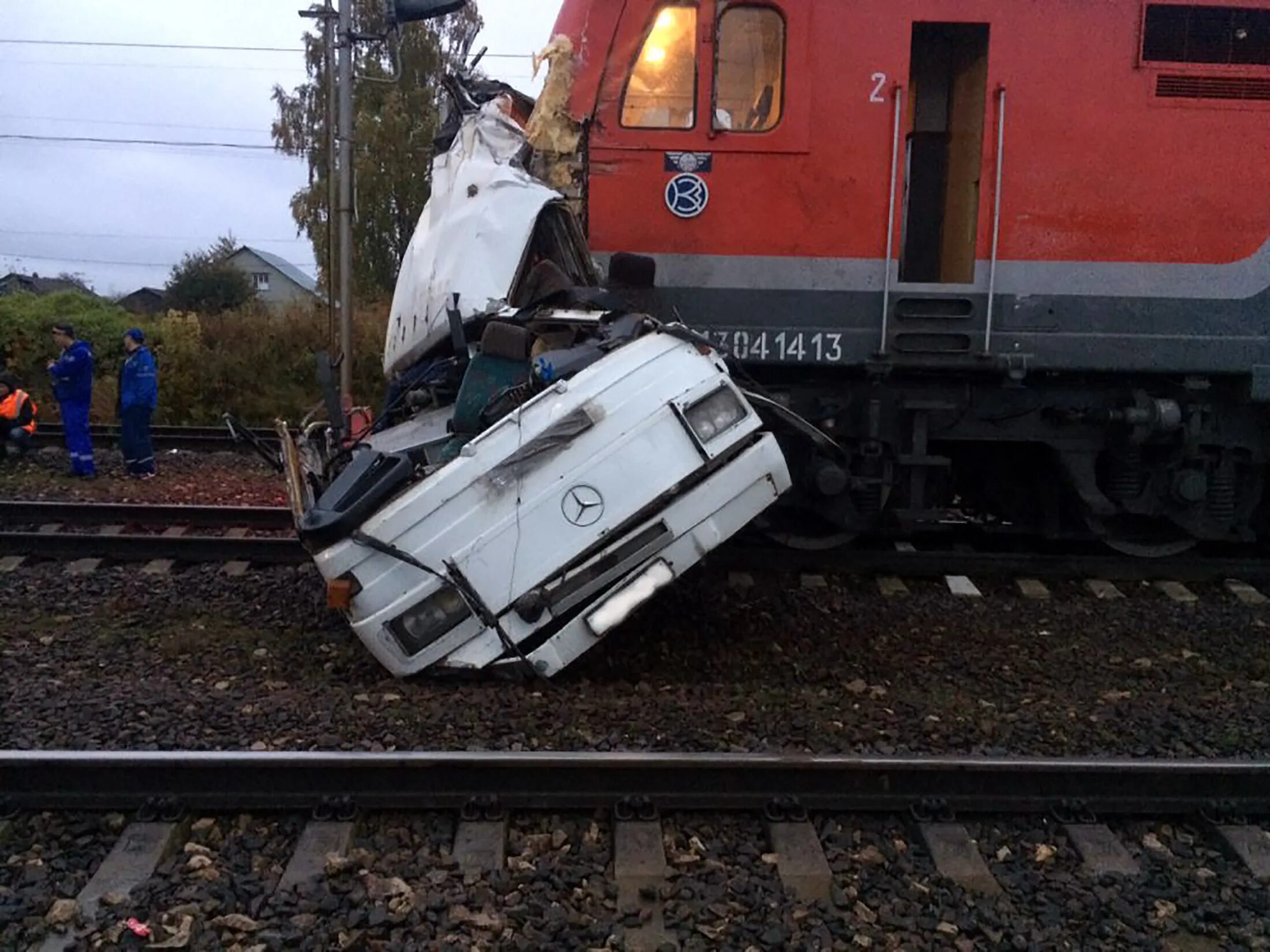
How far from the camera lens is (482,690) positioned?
4.34m

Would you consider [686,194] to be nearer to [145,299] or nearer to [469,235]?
[469,235]

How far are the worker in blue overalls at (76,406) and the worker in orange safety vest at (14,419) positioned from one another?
1.64 feet

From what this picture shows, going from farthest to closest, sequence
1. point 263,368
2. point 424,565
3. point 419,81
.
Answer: point 419,81
point 263,368
point 424,565

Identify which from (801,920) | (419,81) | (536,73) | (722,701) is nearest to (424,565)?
(722,701)

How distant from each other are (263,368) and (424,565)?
14.9 m

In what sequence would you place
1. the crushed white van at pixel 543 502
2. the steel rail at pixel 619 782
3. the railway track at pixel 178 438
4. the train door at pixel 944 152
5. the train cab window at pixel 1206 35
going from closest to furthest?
the steel rail at pixel 619 782 → the crushed white van at pixel 543 502 → the train cab window at pixel 1206 35 → the train door at pixel 944 152 → the railway track at pixel 178 438

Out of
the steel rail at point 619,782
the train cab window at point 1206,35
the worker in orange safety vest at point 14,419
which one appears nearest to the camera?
the steel rail at point 619,782

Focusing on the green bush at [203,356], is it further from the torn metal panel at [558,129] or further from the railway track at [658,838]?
the railway track at [658,838]

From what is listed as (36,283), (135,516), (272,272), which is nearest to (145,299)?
(36,283)

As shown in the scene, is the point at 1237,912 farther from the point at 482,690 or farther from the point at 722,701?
the point at 482,690

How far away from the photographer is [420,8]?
22.8ft

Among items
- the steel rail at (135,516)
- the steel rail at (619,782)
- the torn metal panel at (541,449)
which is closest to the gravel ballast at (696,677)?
the steel rail at (619,782)

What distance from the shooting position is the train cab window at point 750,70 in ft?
19.4

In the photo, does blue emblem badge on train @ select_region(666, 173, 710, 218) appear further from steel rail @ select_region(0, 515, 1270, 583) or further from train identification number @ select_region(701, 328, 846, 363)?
steel rail @ select_region(0, 515, 1270, 583)
